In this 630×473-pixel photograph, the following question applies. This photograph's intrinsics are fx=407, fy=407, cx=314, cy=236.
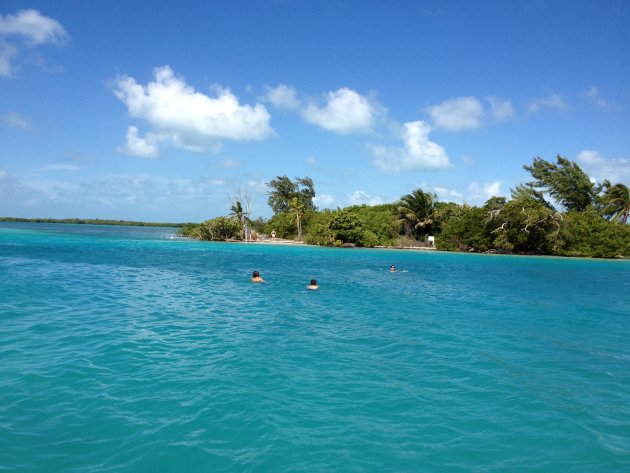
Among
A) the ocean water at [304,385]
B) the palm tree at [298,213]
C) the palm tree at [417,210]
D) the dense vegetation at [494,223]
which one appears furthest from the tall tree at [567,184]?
the ocean water at [304,385]

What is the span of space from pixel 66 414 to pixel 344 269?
23160 millimetres

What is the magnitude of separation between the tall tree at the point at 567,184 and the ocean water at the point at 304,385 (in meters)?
48.3

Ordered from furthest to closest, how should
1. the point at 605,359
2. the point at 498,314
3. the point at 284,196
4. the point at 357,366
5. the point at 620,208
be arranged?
the point at 284,196 < the point at 620,208 < the point at 498,314 < the point at 605,359 < the point at 357,366

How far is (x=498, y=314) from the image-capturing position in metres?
14.4

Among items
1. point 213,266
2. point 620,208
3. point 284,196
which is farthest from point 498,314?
point 284,196

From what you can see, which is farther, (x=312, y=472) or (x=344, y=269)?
(x=344, y=269)

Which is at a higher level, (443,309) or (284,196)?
(284,196)

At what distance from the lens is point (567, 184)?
57.3 metres

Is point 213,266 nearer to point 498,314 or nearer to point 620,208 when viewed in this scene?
point 498,314

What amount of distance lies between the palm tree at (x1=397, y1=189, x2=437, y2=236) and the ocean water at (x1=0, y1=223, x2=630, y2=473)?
130ft

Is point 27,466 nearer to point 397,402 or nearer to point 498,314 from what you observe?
point 397,402

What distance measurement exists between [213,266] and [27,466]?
23.2 meters

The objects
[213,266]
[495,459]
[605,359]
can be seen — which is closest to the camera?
[495,459]

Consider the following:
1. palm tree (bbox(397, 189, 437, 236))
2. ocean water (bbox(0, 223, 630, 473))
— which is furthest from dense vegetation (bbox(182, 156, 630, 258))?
ocean water (bbox(0, 223, 630, 473))
